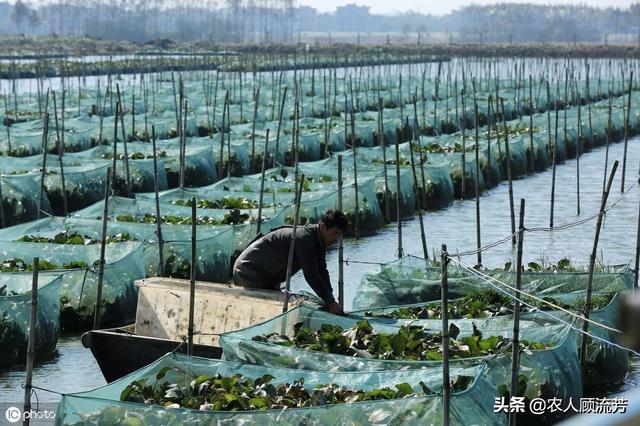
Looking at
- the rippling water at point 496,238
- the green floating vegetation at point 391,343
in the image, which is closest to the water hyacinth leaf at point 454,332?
the green floating vegetation at point 391,343

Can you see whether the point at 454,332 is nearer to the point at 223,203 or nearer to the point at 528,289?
the point at 528,289

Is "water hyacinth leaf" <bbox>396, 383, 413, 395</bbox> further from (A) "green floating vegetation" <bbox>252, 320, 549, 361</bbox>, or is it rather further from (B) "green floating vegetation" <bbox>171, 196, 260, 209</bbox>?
(B) "green floating vegetation" <bbox>171, 196, 260, 209</bbox>

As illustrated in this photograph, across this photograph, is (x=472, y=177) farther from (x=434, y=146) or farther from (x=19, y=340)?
(x=19, y=340)

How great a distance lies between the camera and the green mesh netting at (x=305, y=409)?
24.3 ft

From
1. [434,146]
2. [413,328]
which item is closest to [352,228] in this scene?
[434,146]

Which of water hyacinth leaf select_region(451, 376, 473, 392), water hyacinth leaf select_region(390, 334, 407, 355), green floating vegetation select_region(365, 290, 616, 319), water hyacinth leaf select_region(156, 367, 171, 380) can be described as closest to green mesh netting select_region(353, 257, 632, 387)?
A: green floating vegetation select_region(365, 290, 616, 319)

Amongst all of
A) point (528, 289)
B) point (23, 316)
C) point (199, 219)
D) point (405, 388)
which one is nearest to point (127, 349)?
point (23, 316)

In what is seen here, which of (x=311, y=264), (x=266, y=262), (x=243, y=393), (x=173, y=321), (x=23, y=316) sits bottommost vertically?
(x=23, y=316)

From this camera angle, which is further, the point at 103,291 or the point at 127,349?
the point at 103,291

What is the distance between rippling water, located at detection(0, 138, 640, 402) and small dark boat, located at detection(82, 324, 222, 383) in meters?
1.28

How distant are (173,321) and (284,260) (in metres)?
1.10

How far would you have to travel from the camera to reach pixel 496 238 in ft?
66.1

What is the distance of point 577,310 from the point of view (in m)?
10.8

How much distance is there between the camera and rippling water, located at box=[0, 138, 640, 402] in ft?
38.5
